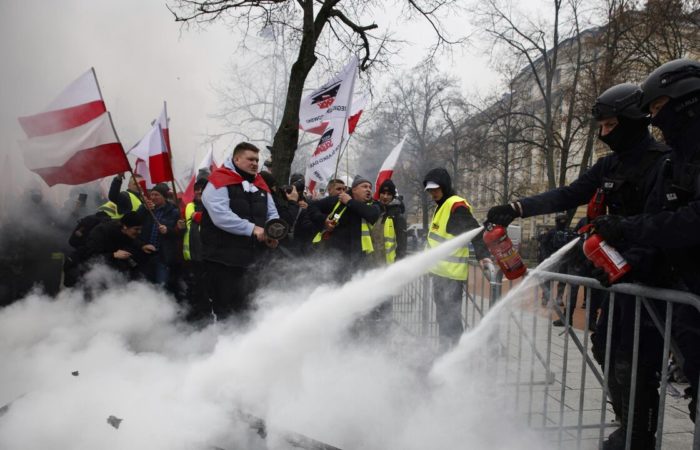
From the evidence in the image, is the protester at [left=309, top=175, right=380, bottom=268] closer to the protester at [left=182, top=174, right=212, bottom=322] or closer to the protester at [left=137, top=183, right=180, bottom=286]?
the protester at [left=182, top=174, right=212, bottom=322]

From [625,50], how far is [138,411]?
1601 centimetres

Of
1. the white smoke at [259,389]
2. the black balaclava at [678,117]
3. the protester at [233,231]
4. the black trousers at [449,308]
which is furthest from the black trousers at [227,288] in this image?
the black balaclava at [678,117]

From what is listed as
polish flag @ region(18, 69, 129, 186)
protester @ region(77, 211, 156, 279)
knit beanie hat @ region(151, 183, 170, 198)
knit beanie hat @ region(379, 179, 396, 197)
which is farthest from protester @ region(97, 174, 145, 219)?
knit beanie hat @ region(379, 179, 396, 197)

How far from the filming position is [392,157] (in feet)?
26.4

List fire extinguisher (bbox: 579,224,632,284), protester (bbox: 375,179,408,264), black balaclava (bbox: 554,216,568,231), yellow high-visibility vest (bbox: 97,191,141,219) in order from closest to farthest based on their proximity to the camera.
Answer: fire extinguisher (bbox: 579,224,632,284), protester (bbox: 375,179,408,264), yellow high-visibility vest (bbox: 97,191,141,219), black balaclava (bbox: 554,216,568,231)

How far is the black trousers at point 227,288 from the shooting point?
4.41 metres

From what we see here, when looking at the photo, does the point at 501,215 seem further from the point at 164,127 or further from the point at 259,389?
the point at 164,127

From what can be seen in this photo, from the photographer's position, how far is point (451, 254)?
4.40 meters

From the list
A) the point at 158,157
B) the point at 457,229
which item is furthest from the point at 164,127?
the point at 457,229

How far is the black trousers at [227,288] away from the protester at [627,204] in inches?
113

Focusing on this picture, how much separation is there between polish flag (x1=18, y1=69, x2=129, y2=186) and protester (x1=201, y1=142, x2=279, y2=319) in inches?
75.9

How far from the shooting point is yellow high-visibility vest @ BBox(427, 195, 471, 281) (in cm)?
444

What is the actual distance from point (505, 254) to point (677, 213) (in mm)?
1150

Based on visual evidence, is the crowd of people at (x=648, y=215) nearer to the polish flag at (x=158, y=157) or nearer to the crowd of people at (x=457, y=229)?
the crowd of people at (x=457, y=229)
